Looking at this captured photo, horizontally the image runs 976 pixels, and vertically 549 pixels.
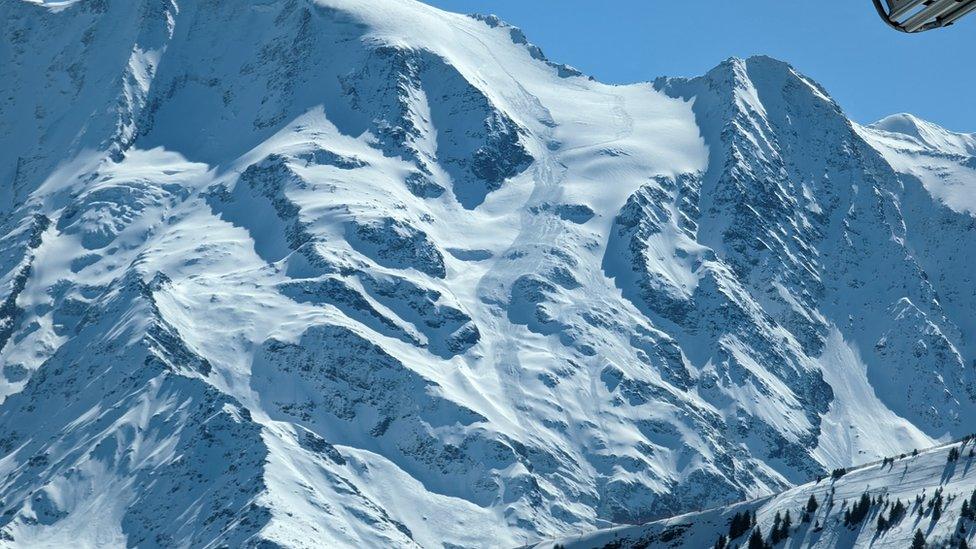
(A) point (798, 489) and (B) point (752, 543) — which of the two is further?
(A) point (798, 489)

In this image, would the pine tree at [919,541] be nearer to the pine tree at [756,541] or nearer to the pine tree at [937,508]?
the pine tree at [937,508]

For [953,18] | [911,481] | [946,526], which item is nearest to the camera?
[953,18]

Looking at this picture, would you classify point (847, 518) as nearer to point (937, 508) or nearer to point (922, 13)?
point (937, 508)

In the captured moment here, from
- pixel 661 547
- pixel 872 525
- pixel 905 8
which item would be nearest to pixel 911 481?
pixel 872 525

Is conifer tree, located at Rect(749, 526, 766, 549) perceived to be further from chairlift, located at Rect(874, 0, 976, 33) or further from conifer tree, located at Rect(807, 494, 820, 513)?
chairlift, located at Rect(874, 0, 976, 33)

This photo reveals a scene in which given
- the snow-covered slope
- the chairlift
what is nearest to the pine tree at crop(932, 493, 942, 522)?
the snow-covered slope

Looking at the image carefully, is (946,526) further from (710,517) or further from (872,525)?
(710,517)

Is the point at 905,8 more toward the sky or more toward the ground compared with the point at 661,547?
more toward the sky
